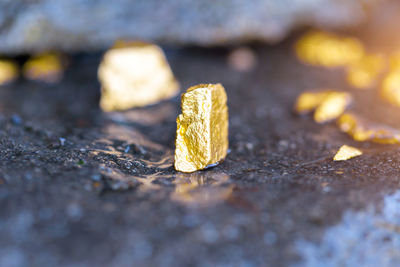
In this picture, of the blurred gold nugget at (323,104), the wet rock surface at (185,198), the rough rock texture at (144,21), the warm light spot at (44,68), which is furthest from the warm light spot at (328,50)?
the warm light spot at (44,68)

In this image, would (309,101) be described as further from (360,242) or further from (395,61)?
(360,242)

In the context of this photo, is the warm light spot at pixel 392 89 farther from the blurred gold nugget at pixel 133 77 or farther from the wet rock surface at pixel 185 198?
the blurred gold nugget at pixel 133 77

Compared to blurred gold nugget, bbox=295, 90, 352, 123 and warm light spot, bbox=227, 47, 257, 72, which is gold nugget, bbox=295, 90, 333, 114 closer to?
blurred gold nugget, bbox=295, 90, 352, 123

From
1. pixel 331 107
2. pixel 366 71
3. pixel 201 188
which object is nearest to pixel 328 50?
pixel 366 71

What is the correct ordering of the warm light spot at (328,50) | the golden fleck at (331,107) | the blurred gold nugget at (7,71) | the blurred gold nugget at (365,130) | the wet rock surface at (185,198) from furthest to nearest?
the warm light spot at (328,50) < the blurred gold nugget at (7,71) < the golden fleck at (331,107) < the blurred gold nugget at (365,130) < the wet rock surface at (185,198)

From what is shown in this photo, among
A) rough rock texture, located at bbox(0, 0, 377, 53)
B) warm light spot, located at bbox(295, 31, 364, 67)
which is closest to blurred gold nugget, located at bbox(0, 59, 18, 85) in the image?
rough rock texture, located at bbox(0, 0, 377, 53)

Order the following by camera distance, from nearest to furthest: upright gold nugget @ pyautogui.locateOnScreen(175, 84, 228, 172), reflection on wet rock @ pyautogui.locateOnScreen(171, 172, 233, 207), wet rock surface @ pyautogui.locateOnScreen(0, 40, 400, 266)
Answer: wet rock surface @ pyautogui.locateOnScreen(0, 40, 400, 266)
reflection on wet rock @ pyautogui.locateOnScreen(171, 172, 233, 207)
upright gold nugget @ pyautogui.locateOnScreen(175, 84, 228, 172)
